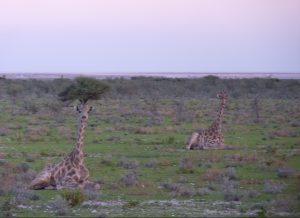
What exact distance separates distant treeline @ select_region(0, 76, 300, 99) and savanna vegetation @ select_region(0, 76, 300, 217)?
25509 mm

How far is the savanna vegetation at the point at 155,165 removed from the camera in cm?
1316

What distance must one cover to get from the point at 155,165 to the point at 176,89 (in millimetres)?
58336

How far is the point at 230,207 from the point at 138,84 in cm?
6989

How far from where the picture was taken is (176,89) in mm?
78312

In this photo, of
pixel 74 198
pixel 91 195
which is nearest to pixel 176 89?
Result: pixel 91 195

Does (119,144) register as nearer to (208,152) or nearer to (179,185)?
(208,152)

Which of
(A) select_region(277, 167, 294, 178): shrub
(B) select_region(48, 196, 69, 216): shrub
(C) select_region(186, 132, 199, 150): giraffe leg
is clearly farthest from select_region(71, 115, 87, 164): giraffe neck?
(C) select_region(186, 132, 199, 150): giraffe leg

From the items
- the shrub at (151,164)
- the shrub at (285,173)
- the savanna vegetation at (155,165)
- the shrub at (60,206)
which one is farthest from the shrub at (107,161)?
the shrub at (60,206)

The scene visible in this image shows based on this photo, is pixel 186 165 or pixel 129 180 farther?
pixel 186 165

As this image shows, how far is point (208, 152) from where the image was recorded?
23797 mm

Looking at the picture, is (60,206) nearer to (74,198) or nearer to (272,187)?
(74,198)

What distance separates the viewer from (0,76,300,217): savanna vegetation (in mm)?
13164

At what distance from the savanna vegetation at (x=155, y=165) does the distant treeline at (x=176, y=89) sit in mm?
25509

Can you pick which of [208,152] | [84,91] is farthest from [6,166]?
[84,91]
